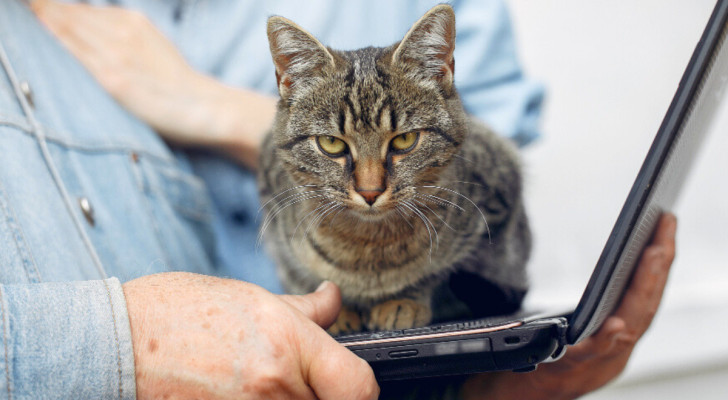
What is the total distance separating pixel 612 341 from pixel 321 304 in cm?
33

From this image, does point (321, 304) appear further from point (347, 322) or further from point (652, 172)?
point (652, 172)

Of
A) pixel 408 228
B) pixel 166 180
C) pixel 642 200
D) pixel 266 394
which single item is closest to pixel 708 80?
pixel 642 200

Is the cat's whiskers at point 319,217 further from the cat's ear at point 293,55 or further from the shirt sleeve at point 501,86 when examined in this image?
the shirt sleeve at point 501,86

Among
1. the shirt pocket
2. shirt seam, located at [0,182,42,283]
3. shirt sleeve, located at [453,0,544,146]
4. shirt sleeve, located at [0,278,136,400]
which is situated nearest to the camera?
shirt sleeve, located at [0,278,136,400]

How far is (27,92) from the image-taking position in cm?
68

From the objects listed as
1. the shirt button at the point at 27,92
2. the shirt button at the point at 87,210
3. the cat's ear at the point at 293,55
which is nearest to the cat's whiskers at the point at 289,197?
the cat's ear at the point at 293,55

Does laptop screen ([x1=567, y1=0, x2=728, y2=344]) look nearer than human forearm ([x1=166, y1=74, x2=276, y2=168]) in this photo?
Yes

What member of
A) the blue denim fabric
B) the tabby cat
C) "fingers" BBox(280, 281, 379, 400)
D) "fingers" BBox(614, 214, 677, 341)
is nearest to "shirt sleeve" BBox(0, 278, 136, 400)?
the blue denim fabric

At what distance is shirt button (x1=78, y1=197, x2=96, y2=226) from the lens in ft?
2.18

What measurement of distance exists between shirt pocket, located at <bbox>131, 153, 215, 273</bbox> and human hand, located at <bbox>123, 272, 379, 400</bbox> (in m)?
0.25

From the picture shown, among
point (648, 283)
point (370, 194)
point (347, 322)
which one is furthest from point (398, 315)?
point (648, 283)

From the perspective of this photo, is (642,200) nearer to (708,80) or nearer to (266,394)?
(708,80)

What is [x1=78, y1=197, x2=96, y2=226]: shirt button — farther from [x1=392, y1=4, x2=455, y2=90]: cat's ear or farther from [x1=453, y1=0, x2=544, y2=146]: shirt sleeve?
[x1=453, y1=0, x2=544, y2=146]: shirt sleeve

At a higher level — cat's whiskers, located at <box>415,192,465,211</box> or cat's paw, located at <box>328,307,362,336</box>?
cat's whiskers, located at <box>415,192,465,211</box>
